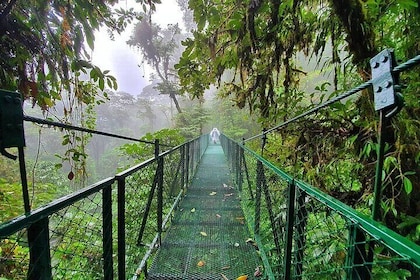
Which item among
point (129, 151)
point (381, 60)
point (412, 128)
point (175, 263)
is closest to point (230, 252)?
point (175, 263)

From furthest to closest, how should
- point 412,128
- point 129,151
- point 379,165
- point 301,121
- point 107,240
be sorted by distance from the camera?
point 129,151 < point 301,121 < point 412,128 < point 107,240 < point 379,165

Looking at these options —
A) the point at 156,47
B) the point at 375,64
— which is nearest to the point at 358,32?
the point at 375,64

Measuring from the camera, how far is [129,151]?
5234 mm

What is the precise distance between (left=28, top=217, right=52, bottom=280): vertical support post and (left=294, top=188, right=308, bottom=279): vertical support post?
3.05ft

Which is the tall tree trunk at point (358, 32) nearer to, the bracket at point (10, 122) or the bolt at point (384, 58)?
the bolt at point (384, 58)

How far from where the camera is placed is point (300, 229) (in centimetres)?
113

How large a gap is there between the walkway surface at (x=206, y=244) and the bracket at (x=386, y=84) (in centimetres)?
154

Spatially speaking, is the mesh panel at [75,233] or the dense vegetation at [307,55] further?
the dense vegetation at [307,55]

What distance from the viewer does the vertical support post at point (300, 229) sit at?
1066mm

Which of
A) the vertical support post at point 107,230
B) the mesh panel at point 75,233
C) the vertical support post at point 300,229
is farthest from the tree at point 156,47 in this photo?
the vertical support post at point 300,229

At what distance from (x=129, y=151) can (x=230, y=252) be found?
148 inches

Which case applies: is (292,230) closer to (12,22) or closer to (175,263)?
(175,263)

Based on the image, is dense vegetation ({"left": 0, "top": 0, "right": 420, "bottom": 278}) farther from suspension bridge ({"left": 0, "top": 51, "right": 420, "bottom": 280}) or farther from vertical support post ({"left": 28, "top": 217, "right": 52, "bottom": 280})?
vertical support post ({"left": 28, "top": 217, "right": 52, "bottom": 280})

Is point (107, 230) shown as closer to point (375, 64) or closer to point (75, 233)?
point (75, 233)
